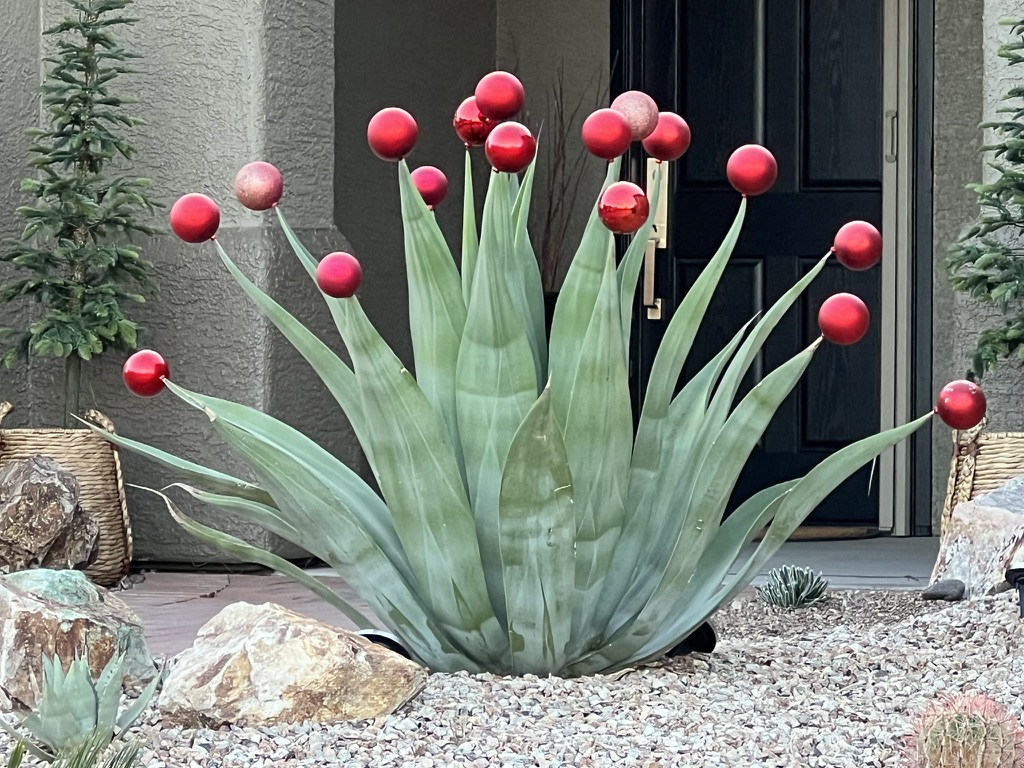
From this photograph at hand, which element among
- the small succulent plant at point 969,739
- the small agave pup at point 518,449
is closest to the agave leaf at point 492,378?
the small agave pup at point 518,449

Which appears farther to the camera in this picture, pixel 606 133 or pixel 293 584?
pixel 293 584

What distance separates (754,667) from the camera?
3230 millimetres

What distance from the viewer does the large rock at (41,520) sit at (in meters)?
4.99

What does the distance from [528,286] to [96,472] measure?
284cm

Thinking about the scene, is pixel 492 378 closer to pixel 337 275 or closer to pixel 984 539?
pixel 337 275

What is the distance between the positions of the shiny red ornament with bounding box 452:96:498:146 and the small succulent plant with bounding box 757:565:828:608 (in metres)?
2.19

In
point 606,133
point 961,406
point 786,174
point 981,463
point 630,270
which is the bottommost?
point 981,463

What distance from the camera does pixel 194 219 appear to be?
2.84 meters

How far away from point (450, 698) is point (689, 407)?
765 mm

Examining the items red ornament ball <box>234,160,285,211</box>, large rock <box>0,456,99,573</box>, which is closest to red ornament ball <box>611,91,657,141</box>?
red ornament ball <box>234,160,285,211</box>

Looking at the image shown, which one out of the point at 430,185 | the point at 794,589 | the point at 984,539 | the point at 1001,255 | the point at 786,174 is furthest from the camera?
the point at 786,174

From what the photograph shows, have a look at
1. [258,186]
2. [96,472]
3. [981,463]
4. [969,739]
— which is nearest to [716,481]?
[969,739]

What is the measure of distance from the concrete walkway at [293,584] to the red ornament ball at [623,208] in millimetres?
2034

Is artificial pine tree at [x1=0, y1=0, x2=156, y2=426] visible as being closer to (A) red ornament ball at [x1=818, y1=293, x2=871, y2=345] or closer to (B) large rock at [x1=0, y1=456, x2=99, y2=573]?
(B) large rock at [x1=0, y1=456, x2=99, y2=573]
